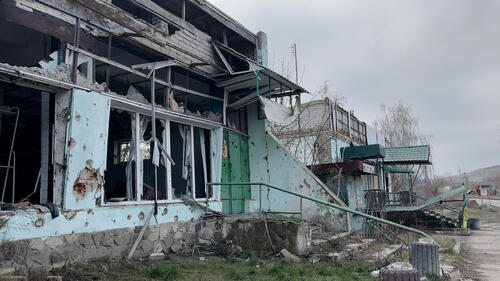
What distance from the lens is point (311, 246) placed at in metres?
7.19

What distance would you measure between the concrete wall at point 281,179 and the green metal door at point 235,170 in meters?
0.23

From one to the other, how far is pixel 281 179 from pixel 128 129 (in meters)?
4.38

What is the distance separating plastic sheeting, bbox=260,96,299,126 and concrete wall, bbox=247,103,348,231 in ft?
2.99

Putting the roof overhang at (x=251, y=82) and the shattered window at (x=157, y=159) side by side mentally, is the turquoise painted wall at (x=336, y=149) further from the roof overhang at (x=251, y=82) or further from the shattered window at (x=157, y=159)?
the shattered window at (x=157, y=159)

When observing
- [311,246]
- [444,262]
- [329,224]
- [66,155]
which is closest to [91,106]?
[66,155]

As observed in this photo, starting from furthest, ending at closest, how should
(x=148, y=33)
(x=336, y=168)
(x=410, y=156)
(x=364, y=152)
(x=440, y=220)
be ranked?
(x=410, y=156) → (x=440, y=220) → (x=364, y=152) → (x=336, y=168) → (x=148, y=33)

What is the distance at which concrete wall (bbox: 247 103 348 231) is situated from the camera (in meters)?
9.36

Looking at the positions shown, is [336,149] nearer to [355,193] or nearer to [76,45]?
[355,193]

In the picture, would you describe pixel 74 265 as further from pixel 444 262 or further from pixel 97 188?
pixel 444 262

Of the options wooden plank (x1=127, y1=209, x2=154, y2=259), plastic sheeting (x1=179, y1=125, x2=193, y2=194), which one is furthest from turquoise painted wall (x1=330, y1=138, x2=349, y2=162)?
wooden plank (x1=127, y1=209, x2=154, y2=259)

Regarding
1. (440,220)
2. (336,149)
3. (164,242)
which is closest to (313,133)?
(336,149)

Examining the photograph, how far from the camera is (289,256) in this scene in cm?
678

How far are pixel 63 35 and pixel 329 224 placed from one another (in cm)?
729

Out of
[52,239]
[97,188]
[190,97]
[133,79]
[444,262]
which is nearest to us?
[52,239]
